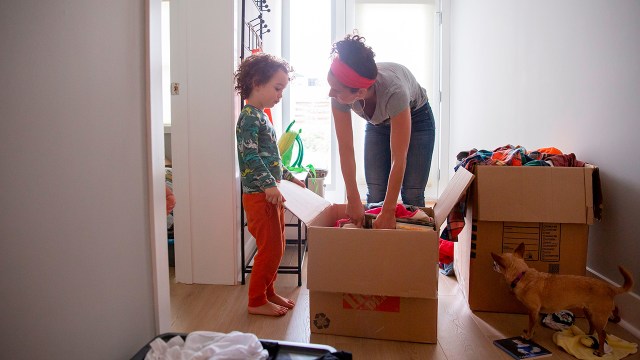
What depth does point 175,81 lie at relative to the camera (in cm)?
195

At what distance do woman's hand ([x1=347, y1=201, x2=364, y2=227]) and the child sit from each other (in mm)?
268

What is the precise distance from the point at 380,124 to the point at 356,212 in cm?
45

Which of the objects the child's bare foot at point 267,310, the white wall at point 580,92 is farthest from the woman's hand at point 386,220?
the white wall at point 580,92

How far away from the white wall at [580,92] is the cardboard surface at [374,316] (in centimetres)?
76

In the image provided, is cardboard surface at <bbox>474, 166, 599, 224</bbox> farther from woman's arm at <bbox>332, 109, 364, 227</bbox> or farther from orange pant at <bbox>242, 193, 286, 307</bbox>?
orange pant at <bbox>242, 193, 286, 307</bbox>

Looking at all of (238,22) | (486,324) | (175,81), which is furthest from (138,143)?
(486,324)

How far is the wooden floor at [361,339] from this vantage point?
1384 millimetres

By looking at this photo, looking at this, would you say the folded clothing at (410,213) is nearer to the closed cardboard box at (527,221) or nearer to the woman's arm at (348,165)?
the woman's arm at (348,165)

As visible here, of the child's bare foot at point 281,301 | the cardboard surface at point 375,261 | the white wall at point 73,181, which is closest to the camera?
the white wall at point 73,181

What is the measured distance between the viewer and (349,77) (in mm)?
1380

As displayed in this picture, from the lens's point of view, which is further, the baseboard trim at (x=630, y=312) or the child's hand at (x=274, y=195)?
the child's hand at (x=274, y=195)

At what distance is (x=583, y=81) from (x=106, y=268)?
1944 millimetres

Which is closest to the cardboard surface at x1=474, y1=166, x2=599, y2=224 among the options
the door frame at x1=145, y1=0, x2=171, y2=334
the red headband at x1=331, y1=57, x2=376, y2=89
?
the red headband at x1=331, y1=57, x2=376, y2=89

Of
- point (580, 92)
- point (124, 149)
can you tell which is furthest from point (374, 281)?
point (580, 92)
